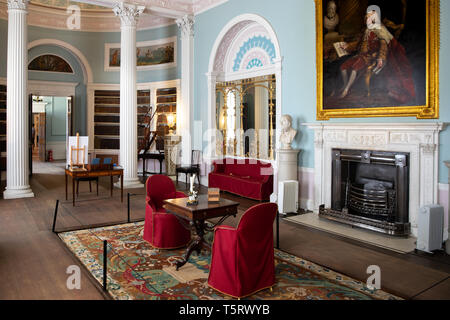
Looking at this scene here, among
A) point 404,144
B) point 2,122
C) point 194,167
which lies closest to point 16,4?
point 2,122

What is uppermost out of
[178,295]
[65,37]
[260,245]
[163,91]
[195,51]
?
[65,37]

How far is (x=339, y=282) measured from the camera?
4383 mm

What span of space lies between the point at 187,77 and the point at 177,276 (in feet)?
26.7

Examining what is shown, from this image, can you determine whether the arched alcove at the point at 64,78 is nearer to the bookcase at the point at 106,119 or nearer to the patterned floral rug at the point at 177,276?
the bookcase at the point at 106,119

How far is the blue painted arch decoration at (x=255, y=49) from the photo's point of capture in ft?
30.5

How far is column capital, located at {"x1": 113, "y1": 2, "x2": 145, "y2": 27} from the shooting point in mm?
10398

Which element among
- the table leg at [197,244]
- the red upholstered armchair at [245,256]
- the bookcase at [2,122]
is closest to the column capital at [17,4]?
the bookcase at [2,122]

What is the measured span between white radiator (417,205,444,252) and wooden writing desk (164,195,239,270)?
2.75 meters

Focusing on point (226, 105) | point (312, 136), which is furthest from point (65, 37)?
point (312, 136)

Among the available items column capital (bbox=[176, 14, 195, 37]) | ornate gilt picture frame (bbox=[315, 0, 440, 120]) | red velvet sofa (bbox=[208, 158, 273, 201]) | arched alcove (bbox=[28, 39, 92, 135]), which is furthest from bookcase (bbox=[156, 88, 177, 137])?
ornate gilt picture frame (bbox=[315, 0, 440, 120])

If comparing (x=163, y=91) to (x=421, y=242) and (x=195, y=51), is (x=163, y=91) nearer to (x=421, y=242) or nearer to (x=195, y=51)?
(x=195, y=51)

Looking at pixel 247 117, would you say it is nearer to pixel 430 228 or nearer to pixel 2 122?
pixel 430 228

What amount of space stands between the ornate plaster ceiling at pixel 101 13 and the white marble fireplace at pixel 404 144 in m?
5.39

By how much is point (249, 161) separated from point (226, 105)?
198 centimetres
